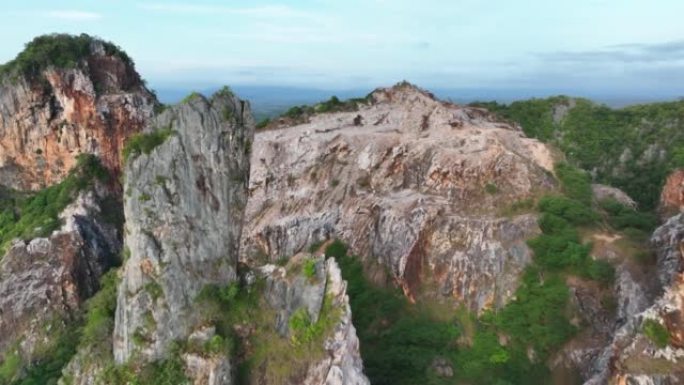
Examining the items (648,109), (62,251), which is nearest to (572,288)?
(62,251)

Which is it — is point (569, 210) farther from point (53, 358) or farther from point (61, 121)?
point (61, 121)

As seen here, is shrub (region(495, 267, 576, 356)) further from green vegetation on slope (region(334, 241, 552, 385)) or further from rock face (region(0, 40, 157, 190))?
rock face (region(0, 40, 157, 190))

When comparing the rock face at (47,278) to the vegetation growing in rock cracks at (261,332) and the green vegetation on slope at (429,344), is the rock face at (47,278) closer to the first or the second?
the vegetation growing in rock cracks at (261,332)

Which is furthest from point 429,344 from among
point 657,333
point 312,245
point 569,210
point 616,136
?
point 616,136

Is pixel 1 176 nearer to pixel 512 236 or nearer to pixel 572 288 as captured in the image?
pixel 512 236

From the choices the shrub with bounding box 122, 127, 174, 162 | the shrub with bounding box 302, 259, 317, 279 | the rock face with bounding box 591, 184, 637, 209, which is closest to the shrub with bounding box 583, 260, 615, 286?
the rock face with bounding box 591, 184, 637, 209

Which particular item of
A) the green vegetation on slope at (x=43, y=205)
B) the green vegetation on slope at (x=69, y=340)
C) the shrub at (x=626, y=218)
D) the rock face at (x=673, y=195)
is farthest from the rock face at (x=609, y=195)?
the green vegetation on slope at (x=43, y=205)
